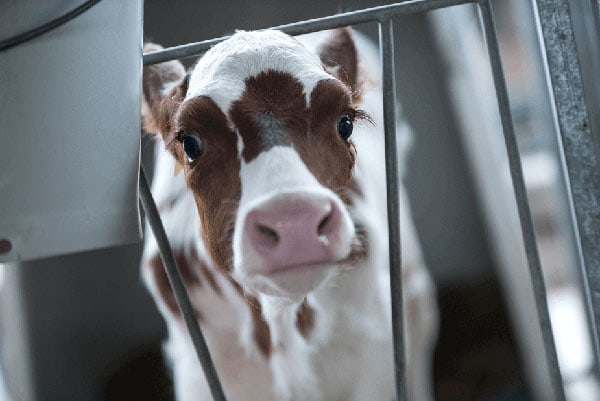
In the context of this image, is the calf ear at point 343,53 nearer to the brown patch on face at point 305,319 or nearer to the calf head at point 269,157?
the calf head at point 269,157

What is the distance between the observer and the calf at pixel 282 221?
40cm

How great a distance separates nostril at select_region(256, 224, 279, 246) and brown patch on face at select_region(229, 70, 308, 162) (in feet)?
0.17

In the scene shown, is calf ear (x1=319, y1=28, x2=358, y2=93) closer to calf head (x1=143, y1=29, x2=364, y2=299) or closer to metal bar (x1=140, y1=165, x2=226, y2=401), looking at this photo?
calf head (x1=143, y1=29, x2=364, y2=299)

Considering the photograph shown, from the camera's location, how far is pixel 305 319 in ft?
1.85

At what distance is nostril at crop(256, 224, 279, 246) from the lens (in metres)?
0.39

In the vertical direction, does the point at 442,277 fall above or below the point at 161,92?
below

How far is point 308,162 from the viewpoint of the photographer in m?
0.42

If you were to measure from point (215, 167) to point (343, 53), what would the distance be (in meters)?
0.16

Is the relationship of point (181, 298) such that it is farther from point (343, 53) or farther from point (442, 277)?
point (442, 277)

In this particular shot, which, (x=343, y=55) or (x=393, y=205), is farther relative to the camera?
(x=343, y=55)

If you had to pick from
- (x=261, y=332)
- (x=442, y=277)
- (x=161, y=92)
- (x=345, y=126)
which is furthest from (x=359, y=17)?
(x=442, y=277)

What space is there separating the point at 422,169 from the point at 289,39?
336mm

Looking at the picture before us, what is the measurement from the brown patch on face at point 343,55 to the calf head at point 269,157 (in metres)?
0.05

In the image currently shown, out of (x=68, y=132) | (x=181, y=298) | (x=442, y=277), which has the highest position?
(x=68, y=132)
